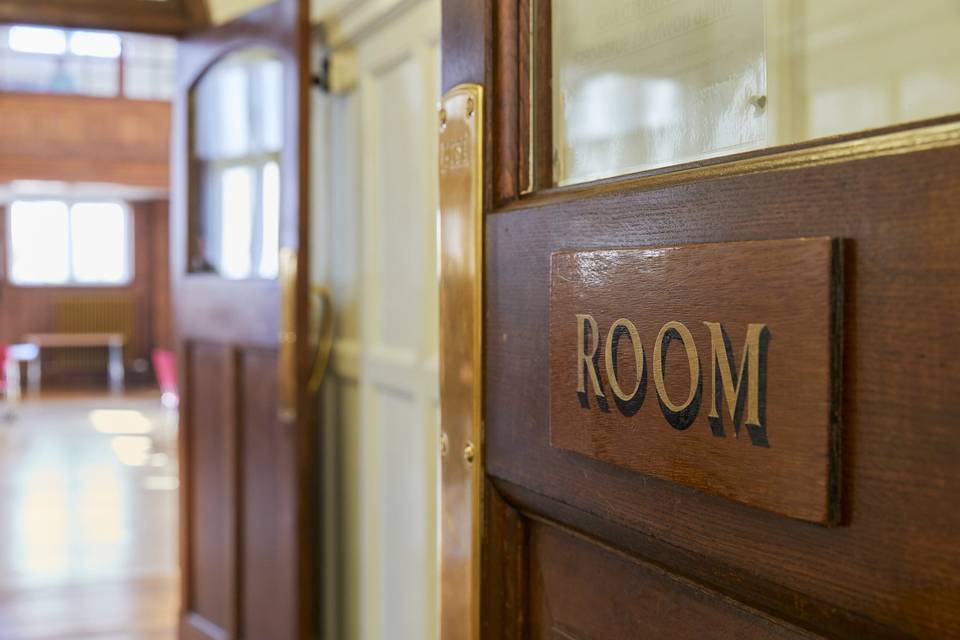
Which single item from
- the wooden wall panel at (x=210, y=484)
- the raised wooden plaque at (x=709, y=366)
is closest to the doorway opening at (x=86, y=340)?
the wooden wall panel at (x=210, y=484)

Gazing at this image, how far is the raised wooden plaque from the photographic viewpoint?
0.47 meters

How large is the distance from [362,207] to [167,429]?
6894mm

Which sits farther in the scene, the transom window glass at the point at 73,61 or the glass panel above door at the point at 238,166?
the transom window glass at the point at 73,61

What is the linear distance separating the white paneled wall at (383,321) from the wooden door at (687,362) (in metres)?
1.18

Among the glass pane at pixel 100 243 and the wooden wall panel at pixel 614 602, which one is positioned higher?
the glass pane at pixel 100 243

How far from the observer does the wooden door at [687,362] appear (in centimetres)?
44

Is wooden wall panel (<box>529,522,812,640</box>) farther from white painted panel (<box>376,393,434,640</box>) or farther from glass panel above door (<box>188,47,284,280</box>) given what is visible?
glass panel above door (<box>188,47,284,280</box>)

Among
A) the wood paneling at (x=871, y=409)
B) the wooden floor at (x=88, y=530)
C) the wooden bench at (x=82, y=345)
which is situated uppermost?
the wood paneling at (x=871, y=409)

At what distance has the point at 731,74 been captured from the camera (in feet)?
1.92

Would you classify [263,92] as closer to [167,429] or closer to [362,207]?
[362,207]

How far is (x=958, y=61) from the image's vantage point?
424 millimetres

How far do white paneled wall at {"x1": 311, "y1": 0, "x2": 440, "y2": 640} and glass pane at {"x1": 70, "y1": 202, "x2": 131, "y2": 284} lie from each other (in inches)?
Answer: 450

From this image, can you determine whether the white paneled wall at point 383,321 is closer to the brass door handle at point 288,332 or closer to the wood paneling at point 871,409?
the brass door handle at point 288,332

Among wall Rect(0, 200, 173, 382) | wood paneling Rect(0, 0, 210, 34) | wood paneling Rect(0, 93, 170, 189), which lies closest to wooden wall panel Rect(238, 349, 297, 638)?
wood paneling Rect(0, 0, 210, 34)
